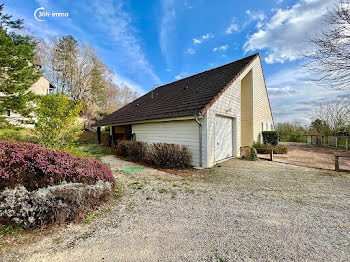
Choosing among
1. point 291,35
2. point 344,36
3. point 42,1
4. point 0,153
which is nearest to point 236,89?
point 291,35

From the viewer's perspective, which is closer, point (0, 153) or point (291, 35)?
point (0, 153)

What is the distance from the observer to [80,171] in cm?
332

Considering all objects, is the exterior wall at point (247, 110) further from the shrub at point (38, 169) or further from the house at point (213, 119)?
Answer: the shrub at point (38, 169)

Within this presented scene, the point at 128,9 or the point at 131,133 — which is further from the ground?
the point at 128,9

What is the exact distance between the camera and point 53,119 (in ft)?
18.9

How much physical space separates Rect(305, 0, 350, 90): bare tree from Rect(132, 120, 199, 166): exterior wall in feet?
24.2

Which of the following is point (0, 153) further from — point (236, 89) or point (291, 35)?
point (291, 35)

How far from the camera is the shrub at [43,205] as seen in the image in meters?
2.46

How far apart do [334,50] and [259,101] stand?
16.0ft

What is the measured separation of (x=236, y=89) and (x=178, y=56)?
7.20 metres

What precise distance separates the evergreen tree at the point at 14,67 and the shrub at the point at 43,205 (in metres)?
11.6

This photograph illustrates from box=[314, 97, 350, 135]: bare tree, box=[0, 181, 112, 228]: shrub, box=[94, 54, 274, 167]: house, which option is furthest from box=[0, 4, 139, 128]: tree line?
box=[314, 97, 350, 135]: bare tree

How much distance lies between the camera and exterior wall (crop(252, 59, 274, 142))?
36.3ft

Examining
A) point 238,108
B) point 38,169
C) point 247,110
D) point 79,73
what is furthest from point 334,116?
point 79,73
